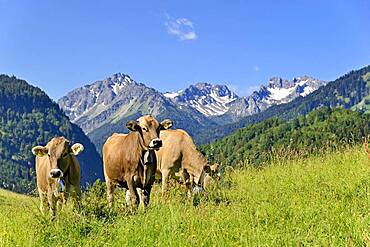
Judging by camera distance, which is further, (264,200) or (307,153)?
(307,153)

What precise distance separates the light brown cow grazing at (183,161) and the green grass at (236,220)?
7.89 ft

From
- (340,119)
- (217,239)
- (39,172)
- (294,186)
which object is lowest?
(217,239)

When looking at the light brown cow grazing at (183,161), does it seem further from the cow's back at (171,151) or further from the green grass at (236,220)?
the green grass at (236,220)

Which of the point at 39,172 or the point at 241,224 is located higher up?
the point at 39,172

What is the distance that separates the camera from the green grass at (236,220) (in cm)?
675

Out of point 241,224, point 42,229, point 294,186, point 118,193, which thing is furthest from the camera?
point 118,193

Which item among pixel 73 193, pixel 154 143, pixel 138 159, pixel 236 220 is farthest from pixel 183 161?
pixel 236 220

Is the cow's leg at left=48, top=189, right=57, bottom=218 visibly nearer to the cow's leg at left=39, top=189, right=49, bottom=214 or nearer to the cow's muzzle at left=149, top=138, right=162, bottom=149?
the cow's leg at left=39, top=189, right=49, bottom=214

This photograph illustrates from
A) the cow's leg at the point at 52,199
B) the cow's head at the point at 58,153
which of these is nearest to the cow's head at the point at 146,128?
the cow's head at the point at 58,153

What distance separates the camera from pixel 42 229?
329 inches

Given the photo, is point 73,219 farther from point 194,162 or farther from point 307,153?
point 307,153

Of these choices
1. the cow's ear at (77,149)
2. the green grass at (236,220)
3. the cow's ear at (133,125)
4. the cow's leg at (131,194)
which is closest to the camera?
the green grass at (236,220)

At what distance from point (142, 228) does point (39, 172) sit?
511cm

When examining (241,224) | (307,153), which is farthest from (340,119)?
(241,224)
